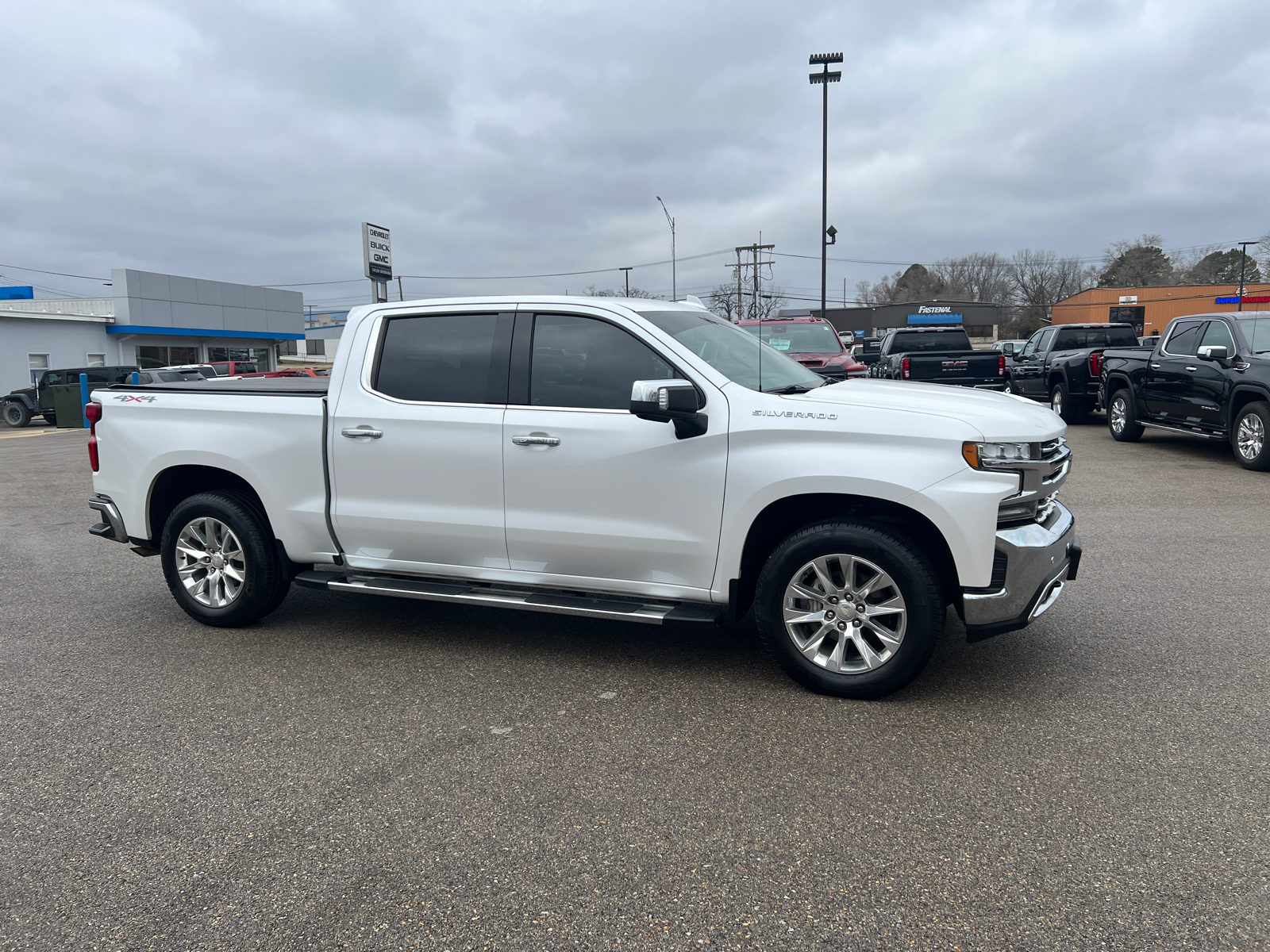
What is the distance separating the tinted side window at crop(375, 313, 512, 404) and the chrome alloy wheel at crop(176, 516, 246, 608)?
4.58ft

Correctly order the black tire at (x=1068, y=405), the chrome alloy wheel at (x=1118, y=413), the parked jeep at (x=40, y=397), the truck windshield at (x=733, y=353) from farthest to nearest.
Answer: the parked jeep at (x=40, y=397) < the black tire at (x=1068, y=405) < the chrome alloy wheel at (x=1118, y=413) < the truck windshield at (x=733, y=353)

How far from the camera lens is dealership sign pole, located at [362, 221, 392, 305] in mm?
14133

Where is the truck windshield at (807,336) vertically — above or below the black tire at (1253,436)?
above

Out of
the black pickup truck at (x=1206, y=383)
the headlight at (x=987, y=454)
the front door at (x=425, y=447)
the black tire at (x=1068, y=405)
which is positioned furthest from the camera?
the black tire at (x=1068, y=405)

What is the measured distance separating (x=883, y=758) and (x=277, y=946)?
2.32 meters

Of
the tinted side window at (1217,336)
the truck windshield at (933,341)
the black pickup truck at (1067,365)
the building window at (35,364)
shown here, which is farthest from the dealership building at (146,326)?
the tinted side window at (1217,336)

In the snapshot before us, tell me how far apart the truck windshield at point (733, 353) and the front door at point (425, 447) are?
93cm

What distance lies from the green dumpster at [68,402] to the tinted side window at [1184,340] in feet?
86.7

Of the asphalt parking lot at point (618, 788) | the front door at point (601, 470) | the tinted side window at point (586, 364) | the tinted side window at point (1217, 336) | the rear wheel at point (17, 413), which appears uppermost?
the tinted side window at point (1217, 336)

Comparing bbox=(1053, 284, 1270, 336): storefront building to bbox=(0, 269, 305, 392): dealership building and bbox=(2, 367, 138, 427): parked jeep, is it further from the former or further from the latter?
bbox=(2, 367, 138, 427): parked jeep

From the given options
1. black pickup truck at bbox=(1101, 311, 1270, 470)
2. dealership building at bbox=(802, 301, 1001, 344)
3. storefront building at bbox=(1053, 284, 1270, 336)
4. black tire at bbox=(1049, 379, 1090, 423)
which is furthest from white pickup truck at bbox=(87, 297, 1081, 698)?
dealership building at bbox=(802, 301, 1001, 344)

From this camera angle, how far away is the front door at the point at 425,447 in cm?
486

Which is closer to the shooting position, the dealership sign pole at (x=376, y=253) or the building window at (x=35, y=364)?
the dealership sign pole at (x=376, y=253)

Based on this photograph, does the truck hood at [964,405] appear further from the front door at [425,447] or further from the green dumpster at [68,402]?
the green dumpster at [68,402]
